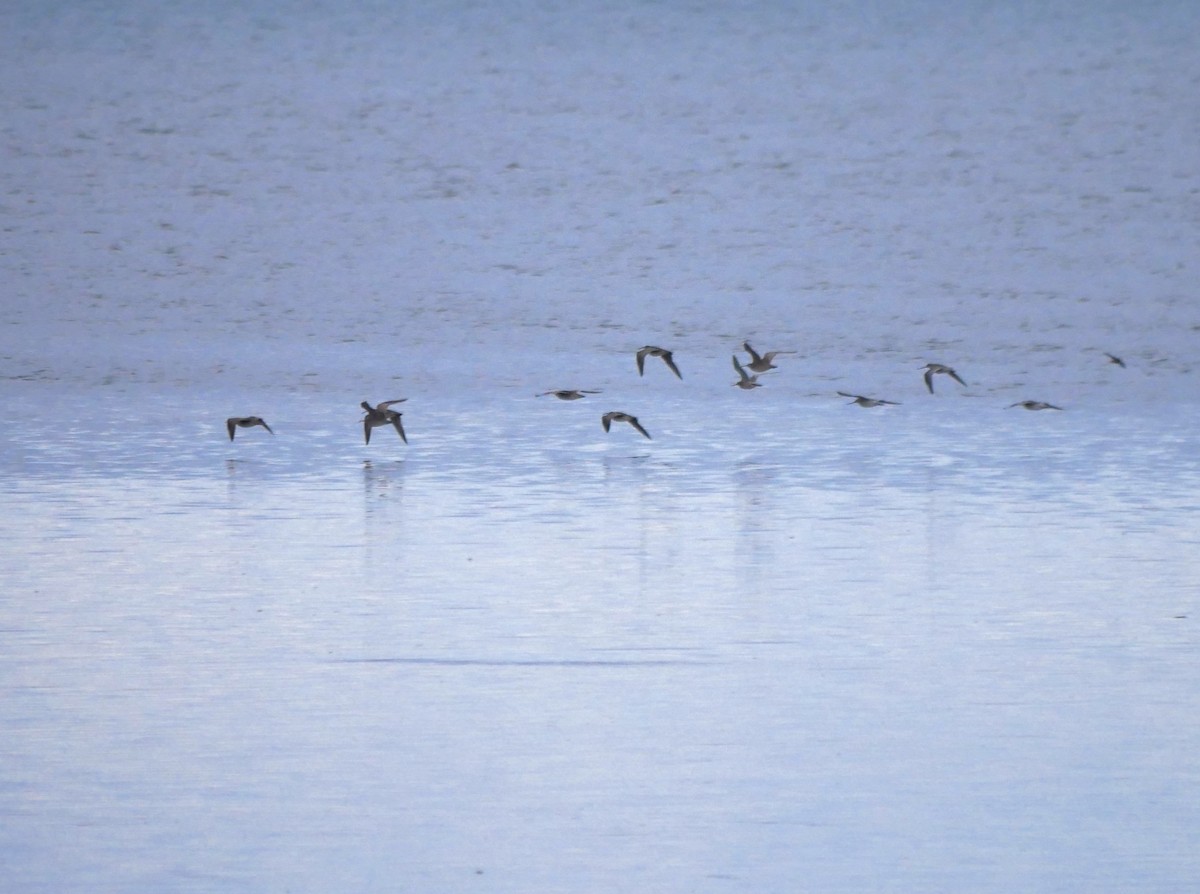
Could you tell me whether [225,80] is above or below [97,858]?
above

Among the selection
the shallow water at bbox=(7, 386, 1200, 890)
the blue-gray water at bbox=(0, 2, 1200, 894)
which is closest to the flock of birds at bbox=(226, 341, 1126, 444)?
the blue-gray water at bbox=(0, 2, 1200, 894)

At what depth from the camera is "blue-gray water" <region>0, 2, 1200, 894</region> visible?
8.38 m

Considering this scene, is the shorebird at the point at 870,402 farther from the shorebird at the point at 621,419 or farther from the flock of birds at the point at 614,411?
the shorebird at the point at 621,419

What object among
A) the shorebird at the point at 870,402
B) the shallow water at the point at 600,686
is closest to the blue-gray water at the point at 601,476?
the shallow water at the point at 600,686

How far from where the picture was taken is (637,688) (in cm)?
1036

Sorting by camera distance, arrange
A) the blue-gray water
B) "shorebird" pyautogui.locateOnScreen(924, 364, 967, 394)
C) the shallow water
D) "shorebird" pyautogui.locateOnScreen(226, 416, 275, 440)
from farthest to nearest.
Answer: "shorebird" pyautogui.locateOnScreen(924, 364, 967, 394) < "shorebird" pyautogui.locateOnScreen(226, 416, 275, 440) < the blue-gray water < the shallow water

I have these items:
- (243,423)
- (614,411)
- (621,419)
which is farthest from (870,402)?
(243,423)

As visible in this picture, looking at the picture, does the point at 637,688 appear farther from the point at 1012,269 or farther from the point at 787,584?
the point at 1012,269

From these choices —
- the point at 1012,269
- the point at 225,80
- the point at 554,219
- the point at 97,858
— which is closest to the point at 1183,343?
the point at 1012,269

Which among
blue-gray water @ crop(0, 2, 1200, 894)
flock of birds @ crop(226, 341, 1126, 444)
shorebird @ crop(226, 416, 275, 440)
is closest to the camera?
blue-gray water @ crop(0, 2, 1200, 894)

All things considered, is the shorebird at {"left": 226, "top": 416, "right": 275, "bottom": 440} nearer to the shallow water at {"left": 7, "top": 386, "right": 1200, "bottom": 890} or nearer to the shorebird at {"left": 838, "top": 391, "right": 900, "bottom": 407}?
the shallow water at {"left": 7, "top": 386, "right": 1200, "bottom": 890}

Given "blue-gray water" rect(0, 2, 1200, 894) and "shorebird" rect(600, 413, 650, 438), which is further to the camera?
"shorebird" rect(600, 413, 650, 438)

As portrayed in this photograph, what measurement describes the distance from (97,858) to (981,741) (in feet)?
11.9

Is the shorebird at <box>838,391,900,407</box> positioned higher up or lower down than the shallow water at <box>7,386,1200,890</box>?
lower down
